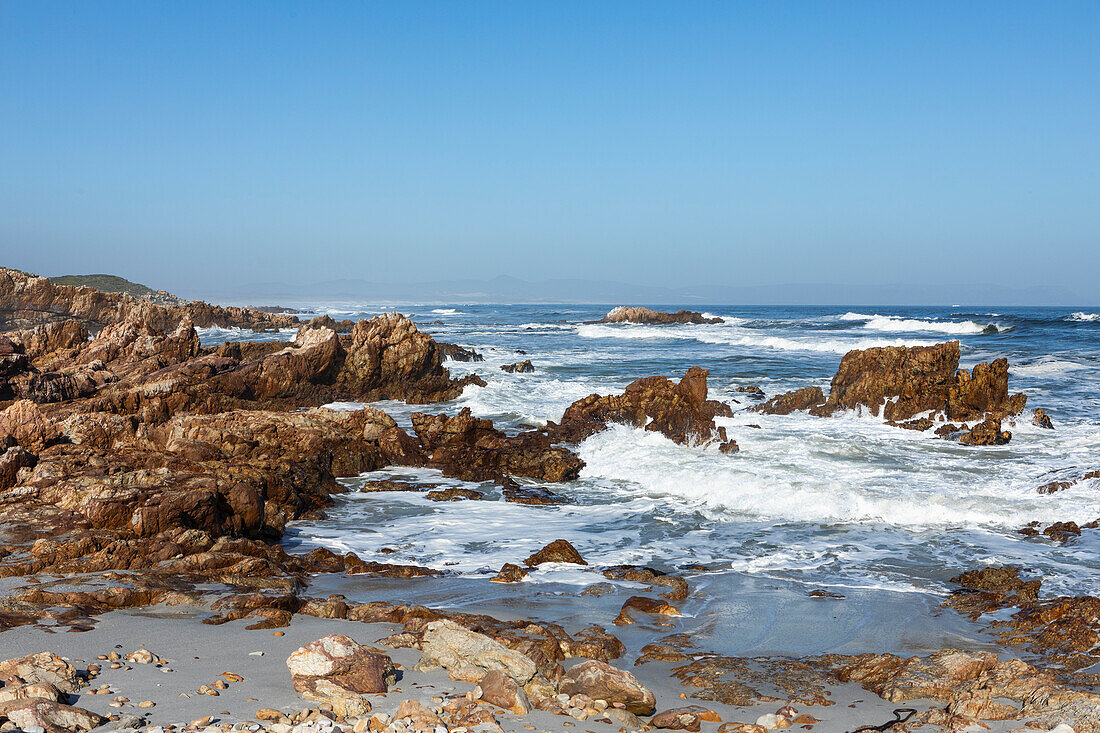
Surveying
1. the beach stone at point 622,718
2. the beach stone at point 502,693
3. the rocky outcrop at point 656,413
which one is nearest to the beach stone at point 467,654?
the beach stone at point 502,693

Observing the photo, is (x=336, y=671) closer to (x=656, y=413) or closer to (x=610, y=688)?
(x=610, y=688)

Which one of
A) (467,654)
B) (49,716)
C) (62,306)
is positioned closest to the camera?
(49,716)

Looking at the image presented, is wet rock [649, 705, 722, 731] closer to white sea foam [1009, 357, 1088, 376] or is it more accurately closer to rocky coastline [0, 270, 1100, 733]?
rocky coastline [0, 270, 1100, 733]

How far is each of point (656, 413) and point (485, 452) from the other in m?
4.33

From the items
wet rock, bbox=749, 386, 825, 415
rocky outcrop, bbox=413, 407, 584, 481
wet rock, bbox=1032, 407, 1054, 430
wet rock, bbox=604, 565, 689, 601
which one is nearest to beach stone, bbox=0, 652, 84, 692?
wet rock, bbox=604, 565, 689, 601

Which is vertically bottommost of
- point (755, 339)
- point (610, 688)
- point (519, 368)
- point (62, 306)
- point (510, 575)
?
point (510, 575)

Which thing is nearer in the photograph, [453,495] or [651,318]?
[453,495]

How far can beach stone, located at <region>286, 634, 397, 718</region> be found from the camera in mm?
4406

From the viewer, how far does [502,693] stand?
4.50 metres

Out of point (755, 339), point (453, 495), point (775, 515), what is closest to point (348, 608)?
point (453, 495)

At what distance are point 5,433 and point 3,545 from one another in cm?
474

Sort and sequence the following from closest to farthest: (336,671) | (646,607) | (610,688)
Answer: (336,671) < (610,688) < (646,607)

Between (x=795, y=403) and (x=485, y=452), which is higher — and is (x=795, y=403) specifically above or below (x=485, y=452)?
above

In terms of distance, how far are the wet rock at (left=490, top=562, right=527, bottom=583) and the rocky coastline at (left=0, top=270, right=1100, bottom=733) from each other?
0.14 feet
